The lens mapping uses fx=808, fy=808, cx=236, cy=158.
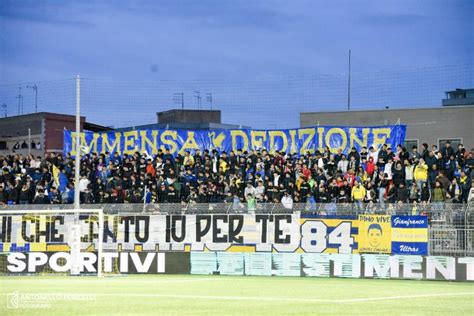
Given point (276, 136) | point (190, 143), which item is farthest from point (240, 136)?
point (190, 143)

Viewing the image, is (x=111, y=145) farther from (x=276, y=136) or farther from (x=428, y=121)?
(x=428, y=121)

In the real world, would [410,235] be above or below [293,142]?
below

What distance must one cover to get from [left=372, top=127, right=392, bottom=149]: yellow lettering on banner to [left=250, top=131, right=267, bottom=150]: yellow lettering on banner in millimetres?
4999

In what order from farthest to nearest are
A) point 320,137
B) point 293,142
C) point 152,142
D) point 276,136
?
point 152,142 → point 276,136 → point 293,142 → point 320,137

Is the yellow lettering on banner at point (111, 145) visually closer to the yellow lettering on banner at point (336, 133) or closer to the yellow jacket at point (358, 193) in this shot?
the yellow lettering on banner at point (336, 133)

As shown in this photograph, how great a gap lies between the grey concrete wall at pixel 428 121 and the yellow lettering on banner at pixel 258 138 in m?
7.75

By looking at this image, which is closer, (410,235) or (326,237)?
(410,235)

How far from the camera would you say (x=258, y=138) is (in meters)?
35.8

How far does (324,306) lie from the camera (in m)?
15.6

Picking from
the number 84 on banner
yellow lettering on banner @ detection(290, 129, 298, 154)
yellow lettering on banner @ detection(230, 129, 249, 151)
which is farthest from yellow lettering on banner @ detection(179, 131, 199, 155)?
the number 84 on banner

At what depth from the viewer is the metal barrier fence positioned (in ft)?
75.7

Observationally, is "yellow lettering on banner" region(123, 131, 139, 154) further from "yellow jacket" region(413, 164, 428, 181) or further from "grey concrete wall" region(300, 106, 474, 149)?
"yellow jacket" region(413, 164, 428, 181)

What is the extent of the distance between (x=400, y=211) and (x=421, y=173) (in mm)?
4277

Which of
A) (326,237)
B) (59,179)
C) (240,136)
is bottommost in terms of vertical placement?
(326,237)
